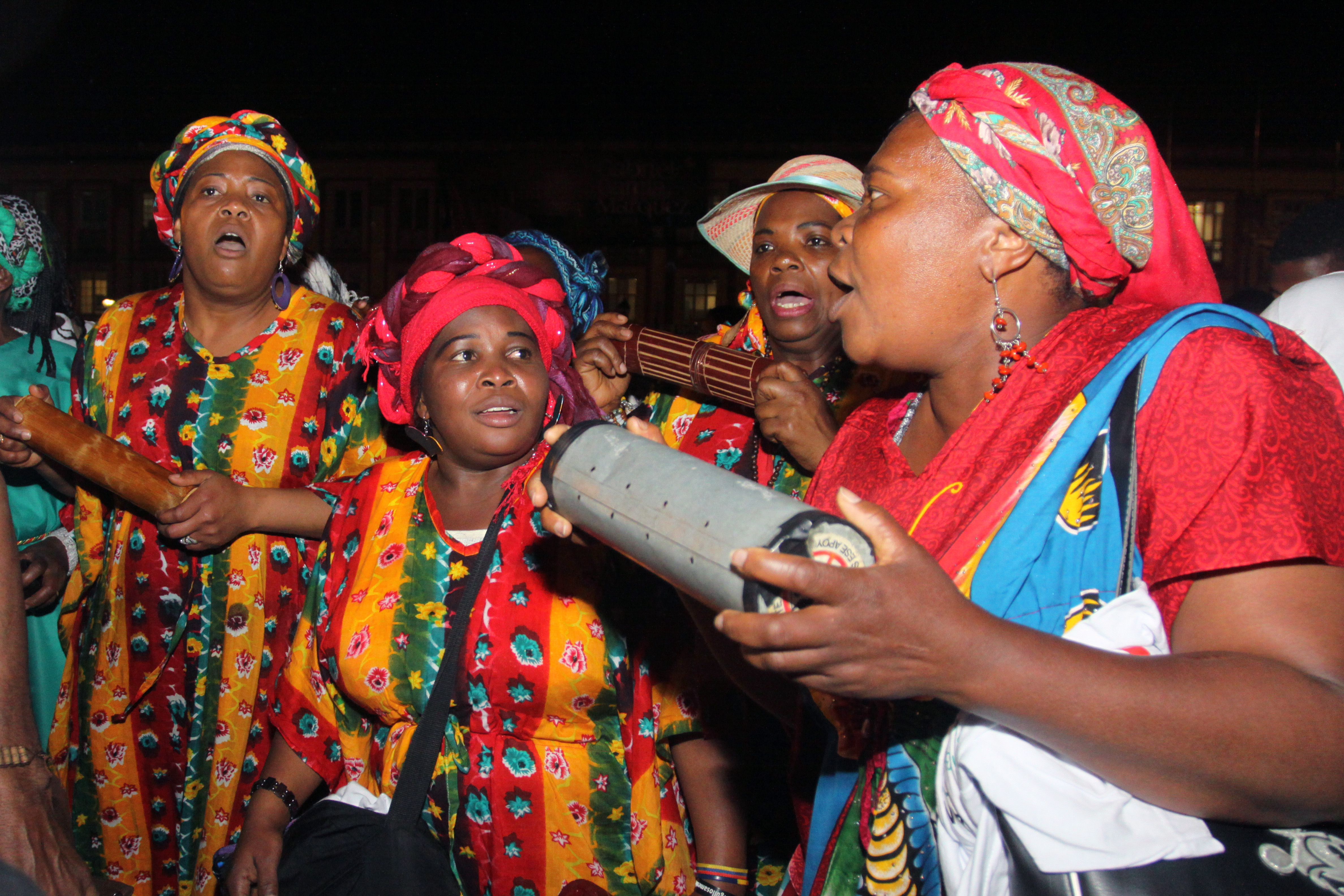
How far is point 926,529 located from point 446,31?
32.6 feet

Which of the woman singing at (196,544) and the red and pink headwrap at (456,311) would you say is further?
the woman singing at (196,544)

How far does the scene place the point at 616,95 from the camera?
11.6 meters

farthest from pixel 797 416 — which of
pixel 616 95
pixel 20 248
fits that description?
pixel 616 95

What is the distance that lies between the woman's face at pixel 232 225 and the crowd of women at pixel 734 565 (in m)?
0.01

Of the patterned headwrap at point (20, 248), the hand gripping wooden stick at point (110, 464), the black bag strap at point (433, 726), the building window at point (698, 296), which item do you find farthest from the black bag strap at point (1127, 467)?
the building window at point (698, 296)

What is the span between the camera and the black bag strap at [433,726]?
2.06m

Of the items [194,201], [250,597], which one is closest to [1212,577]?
[250,597]

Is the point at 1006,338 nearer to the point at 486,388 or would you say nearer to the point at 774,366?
the point at 774,366

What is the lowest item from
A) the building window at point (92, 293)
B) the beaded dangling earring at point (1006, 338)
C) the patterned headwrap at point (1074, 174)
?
the building window at point (92, 293)

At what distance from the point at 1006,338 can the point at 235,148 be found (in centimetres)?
284

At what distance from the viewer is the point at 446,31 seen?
383 inches

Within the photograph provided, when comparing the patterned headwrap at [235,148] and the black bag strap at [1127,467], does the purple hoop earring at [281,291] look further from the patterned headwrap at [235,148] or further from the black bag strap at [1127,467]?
the black bag strap at [1127,467]

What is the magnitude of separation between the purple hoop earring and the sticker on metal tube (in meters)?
2.81

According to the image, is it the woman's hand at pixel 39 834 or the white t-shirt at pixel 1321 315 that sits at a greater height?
the white t-shirt at pixel 1321 315
